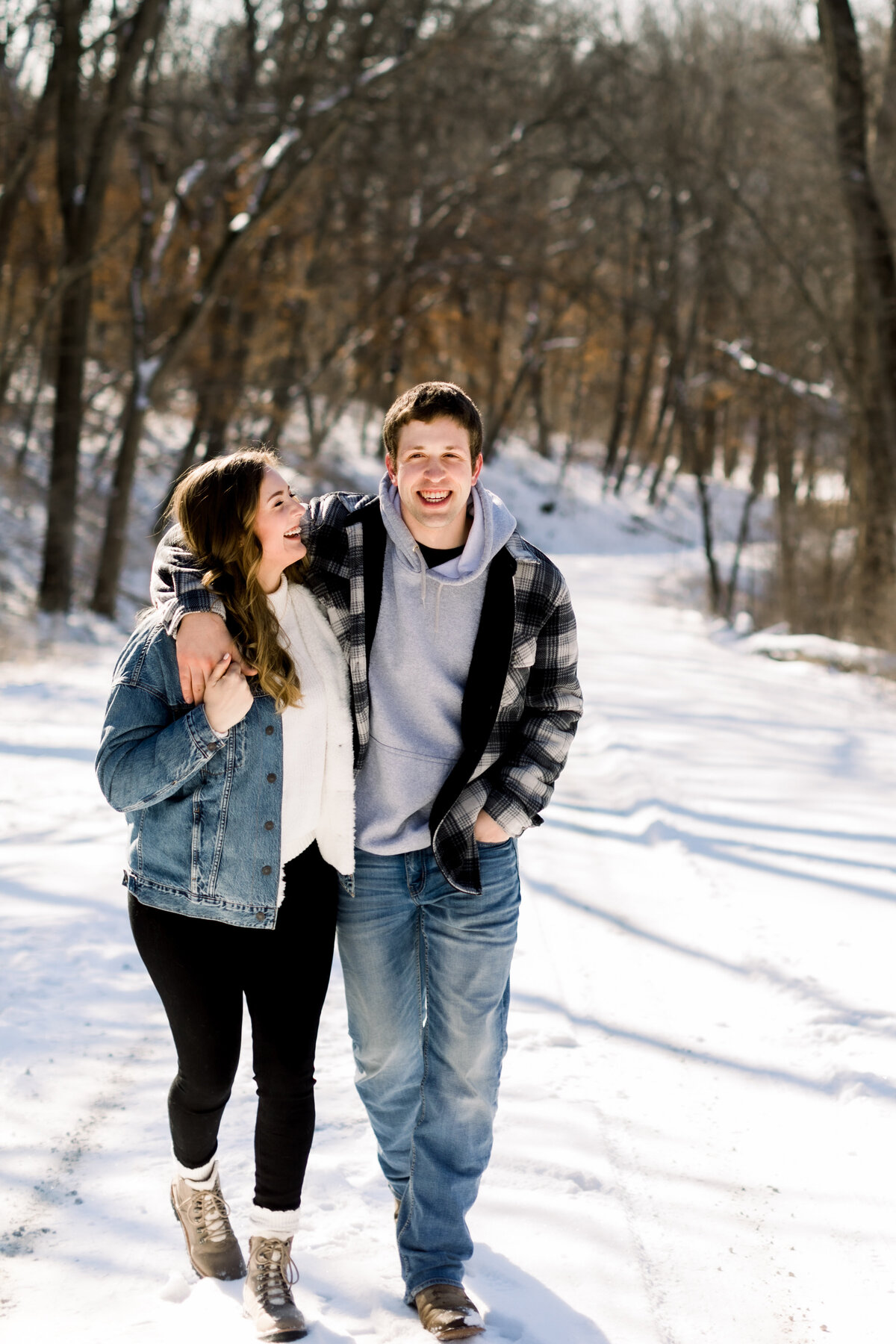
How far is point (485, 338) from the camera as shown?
33781 millimetres

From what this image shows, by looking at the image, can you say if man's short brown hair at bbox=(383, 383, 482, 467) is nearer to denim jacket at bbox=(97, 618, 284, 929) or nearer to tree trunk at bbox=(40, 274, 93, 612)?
denim jacket at bbox=(97, 618, 284, 929)

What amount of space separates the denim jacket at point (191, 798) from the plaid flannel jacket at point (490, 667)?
0.22 m

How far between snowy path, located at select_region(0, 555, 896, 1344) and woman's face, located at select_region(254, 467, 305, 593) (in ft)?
5.55

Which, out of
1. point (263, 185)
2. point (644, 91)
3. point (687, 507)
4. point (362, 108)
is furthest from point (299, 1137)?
point (687, 507)

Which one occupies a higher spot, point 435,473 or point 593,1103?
point 435,473

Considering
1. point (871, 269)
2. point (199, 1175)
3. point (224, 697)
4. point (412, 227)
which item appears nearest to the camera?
point (224, 697)

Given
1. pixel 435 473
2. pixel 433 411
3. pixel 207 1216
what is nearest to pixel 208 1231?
pixel 207 1216

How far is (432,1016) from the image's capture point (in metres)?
2.72

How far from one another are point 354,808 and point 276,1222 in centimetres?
95

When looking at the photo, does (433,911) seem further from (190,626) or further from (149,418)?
(149,418)

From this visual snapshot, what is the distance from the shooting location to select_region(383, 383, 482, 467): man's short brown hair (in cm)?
262

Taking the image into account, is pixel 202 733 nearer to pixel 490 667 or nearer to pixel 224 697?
pixel 224 697

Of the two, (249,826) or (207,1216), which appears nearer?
(249,826)

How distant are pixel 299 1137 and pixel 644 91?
87.3ft
